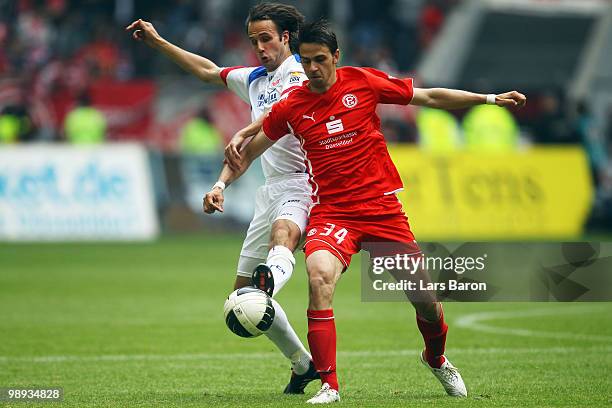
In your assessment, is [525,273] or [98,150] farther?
[98,150]

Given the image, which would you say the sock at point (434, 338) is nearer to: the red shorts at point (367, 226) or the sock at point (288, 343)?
the red shorts at point (367, 226)

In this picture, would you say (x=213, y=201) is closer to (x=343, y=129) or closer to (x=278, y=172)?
(x=343, y=129)

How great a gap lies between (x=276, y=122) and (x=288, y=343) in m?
1.61

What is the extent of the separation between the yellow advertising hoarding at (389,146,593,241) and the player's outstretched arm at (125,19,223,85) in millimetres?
12607

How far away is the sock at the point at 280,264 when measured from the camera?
749 centimetres

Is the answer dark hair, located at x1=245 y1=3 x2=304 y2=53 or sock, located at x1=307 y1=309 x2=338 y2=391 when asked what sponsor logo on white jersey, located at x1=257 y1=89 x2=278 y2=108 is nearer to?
dark hair, located at x1=245 y1=3 x2=304 y2=53

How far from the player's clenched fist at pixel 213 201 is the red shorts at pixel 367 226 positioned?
594 mm

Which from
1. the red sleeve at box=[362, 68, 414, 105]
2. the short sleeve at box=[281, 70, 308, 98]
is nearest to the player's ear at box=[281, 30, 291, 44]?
the short sleeve at box=[281, 70, 308, 98]

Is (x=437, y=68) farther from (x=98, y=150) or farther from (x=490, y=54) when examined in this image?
(x=98, y=150)

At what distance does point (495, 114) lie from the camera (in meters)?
25.0

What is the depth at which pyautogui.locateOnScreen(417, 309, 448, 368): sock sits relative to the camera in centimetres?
786

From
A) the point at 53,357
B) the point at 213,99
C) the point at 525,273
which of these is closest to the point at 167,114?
the point at 213,99

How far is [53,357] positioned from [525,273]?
5.22 meters

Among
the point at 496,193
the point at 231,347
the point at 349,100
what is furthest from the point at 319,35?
the point at 496,193
